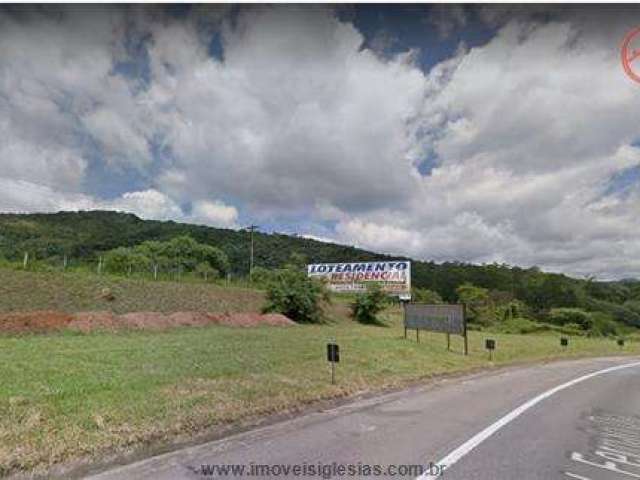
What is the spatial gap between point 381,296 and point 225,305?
47.6ft

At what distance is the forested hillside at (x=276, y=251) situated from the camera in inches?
3770

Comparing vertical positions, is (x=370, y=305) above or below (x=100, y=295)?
above

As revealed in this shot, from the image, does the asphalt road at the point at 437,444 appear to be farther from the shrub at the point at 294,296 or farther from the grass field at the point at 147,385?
the shrub at the point at 294,296

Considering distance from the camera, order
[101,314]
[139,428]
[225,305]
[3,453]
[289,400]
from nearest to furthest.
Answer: [3,453], [139,428], [289,400], [101,314], [225,305]

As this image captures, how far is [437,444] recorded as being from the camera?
6.46m

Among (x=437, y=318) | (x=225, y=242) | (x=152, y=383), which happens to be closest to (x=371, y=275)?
(x=437, y=318)

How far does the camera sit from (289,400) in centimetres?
866

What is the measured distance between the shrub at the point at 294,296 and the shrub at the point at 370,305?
6911 millimetres

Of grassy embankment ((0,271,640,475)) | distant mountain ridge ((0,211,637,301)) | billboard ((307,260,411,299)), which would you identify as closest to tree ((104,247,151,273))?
billboard ((307,260,411,299))

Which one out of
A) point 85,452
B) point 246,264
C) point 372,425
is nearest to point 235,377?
point 372,425

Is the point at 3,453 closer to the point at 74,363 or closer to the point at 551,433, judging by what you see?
the point at 74,363

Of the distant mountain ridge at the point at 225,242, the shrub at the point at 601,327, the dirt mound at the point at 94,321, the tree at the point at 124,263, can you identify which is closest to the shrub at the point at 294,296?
the dirt mound at the point at 94,321

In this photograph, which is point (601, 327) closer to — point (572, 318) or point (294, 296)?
point (572, 318)

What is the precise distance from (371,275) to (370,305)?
543 inches
